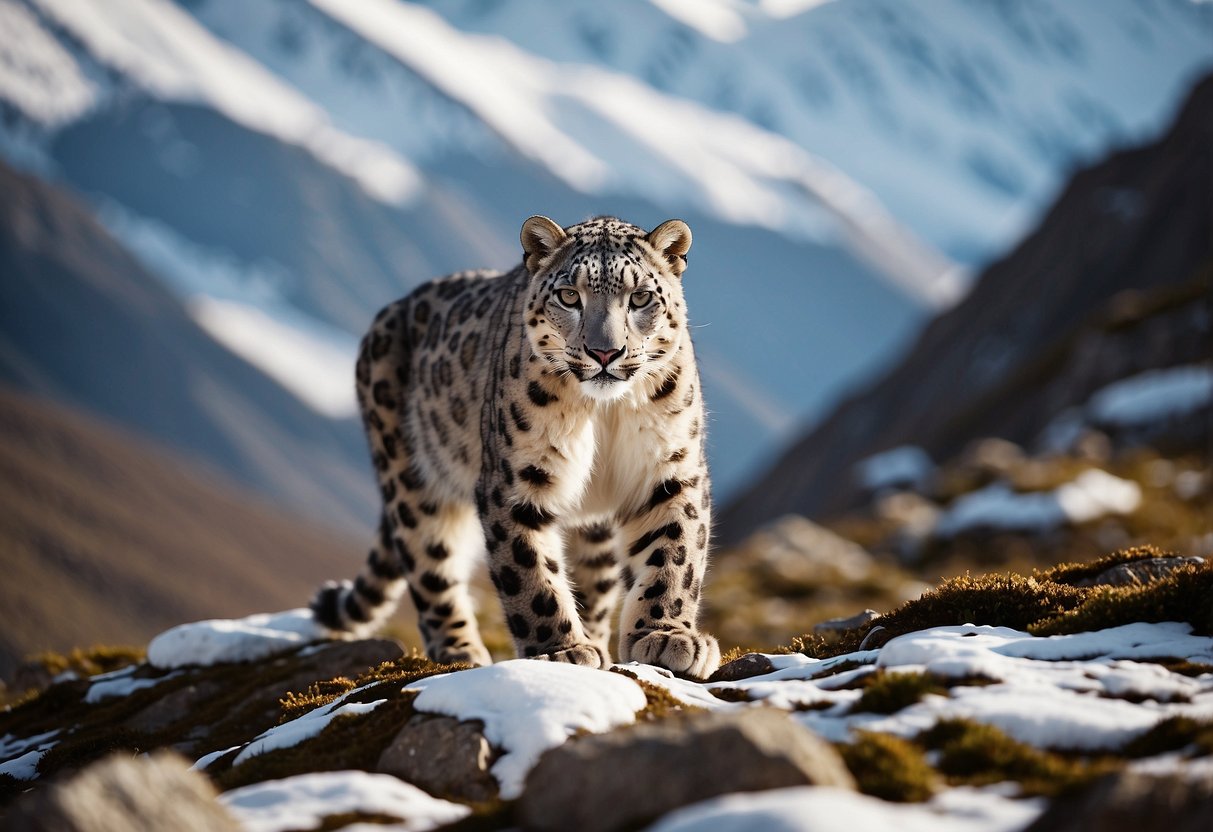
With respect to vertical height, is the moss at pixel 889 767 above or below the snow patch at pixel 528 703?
below

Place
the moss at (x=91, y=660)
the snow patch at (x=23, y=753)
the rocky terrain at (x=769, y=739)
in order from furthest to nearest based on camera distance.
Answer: the moss at (x=91, y=660) → the snow patch at (x=23, y=753) → the rocky terrain at (x=769, y=739)

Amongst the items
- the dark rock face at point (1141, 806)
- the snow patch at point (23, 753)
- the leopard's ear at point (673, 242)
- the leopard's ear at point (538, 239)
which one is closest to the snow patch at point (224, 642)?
the snow patch at point (23, 753)

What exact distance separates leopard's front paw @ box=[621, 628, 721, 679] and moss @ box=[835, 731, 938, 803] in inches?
120

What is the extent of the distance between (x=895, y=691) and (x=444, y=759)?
135 inches

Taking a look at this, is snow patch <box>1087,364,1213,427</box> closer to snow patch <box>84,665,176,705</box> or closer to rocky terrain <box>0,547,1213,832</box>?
rocky terrain <box>0,547,1213,832</box>

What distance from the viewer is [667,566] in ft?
39.9

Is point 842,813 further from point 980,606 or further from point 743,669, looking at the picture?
point 980,606

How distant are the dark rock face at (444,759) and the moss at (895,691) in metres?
2.82

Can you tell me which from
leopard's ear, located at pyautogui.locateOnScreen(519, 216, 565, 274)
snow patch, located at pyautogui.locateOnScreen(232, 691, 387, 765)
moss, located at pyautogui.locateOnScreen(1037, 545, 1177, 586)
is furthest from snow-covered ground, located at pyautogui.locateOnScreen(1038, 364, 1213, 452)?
snow patch, located at pyautogui.locateOnScreen(232, 691, 387, 765)

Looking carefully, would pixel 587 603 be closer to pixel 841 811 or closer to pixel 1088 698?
pixel 1088 698

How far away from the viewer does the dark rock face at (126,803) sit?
639 cm

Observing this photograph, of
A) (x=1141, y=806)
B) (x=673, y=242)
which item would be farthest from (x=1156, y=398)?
(x=1141, y=806)

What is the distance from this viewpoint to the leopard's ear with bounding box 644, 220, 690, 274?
40.2 feet

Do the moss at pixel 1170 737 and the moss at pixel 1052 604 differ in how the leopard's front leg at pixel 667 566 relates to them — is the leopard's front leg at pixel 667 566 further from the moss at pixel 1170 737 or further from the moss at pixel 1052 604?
the moss at pixel 1170 737
